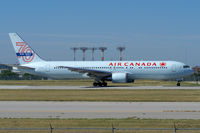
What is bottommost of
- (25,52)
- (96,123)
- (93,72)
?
(96,123)

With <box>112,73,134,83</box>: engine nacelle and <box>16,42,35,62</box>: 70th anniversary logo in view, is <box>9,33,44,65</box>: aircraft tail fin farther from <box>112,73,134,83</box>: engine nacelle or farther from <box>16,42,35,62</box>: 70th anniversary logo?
<box>112,73,134,83</box>: engine nacelle

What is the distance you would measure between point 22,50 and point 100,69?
1326cm

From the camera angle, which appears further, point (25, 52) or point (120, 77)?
point (25, 52)

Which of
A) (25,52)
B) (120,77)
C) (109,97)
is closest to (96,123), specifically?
(109,97)

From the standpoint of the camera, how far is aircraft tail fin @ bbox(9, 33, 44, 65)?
54.9 m

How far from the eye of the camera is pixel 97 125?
50.7 feet

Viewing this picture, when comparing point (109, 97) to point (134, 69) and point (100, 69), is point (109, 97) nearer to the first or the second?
point (134, 69)

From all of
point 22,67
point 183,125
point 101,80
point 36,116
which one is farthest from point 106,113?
point 22,67

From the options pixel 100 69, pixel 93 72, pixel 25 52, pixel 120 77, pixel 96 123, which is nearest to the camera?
pixel 96 123

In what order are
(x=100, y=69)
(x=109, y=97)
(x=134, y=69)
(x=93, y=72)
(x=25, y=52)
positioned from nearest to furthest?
(x=109, y=97) → (x=93, y=72) → (x=134, y=69) → (x=100, y=69) → (x=25, y=52)

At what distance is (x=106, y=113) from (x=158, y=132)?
6.38m

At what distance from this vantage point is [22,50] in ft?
180

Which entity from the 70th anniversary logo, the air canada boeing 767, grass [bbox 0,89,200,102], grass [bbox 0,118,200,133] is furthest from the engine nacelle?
grass [bbox 0,118,200,133]

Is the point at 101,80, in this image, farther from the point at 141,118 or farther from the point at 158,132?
the point at 158,132
